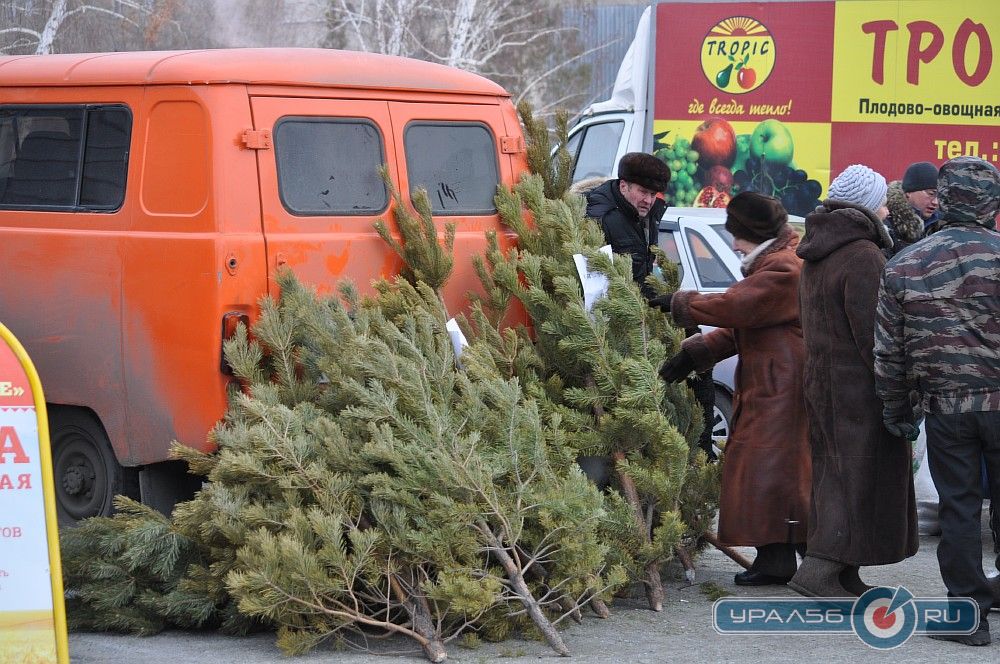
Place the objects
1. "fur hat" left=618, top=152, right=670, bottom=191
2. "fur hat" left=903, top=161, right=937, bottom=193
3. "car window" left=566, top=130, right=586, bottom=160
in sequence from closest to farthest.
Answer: "fur hat" left=618, top=152, right=670, bottom=191 → "fur hat" left=903, top=161, right=937, bottom=193 → "car window" left=566, top=130, right=586, bottom=160

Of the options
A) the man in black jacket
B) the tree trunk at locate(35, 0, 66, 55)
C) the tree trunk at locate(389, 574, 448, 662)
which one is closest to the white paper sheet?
the man in black jacket

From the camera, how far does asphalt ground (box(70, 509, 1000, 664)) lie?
464 cm

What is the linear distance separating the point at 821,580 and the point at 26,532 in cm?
310

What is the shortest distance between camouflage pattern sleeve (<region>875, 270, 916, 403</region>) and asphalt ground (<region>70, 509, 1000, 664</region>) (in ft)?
3.15

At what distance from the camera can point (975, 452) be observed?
4938 mm

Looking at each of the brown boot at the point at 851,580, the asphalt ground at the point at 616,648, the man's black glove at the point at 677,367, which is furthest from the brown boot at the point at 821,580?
the man's black glove at the point at 677,367

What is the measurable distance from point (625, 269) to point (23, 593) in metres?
2.80

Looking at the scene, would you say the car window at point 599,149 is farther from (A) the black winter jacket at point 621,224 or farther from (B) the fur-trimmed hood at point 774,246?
(B) the fur-trimmed hood at point 774,246

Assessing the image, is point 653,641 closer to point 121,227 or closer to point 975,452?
point 975,452

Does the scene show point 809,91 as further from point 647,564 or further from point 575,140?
point 647,564

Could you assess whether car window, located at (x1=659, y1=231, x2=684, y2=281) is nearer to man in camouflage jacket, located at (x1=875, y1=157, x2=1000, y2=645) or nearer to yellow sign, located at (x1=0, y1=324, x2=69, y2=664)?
man in camouflage jacket, located at (x1=875, y1=157, x2=1000, y2=645)

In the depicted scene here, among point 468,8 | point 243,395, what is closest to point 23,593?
point 243,395

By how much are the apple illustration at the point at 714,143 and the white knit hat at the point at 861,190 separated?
614 cm

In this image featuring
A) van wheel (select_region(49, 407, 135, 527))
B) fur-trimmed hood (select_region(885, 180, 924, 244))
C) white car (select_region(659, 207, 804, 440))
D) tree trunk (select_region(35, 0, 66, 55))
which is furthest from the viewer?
tree trunk (select_region(35, 0, 66, 55))
